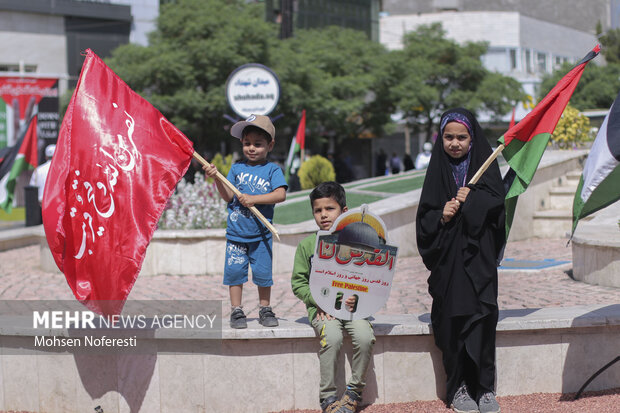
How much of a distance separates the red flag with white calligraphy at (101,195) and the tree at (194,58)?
85.6ft

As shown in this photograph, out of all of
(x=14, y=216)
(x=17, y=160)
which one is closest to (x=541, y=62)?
(x=14, y=216)

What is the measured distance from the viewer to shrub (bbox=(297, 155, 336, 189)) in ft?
58.7

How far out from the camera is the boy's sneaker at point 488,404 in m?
5.31

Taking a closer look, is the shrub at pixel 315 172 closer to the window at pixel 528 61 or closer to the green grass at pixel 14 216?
the green grass at pixel 14 216

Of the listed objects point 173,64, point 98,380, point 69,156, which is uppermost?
point 173,64

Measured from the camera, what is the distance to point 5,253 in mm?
13516

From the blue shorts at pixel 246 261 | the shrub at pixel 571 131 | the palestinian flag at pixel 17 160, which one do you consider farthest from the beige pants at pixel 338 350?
the shrub at pixel 571 131

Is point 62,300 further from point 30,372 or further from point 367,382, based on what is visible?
point 367,382

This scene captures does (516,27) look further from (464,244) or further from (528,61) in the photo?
(464,244)

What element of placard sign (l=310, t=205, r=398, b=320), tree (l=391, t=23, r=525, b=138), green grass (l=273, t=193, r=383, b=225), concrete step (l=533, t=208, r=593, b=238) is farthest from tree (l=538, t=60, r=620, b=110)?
placard sign (l=310, t=205, r=398, b=320)

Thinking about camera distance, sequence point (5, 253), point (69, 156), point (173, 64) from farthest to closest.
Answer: point (173, 64), point (5, 253), point (69, 156)

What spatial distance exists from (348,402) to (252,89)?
9819mm

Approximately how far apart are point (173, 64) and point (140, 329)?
88.4 feet

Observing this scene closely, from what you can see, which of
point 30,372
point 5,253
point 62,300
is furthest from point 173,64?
point 30,372
